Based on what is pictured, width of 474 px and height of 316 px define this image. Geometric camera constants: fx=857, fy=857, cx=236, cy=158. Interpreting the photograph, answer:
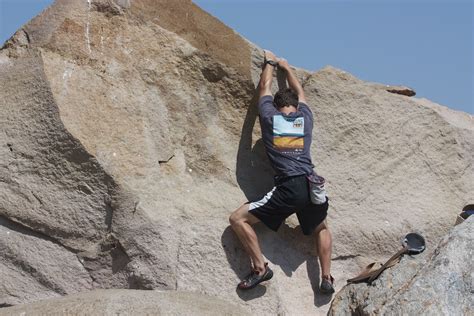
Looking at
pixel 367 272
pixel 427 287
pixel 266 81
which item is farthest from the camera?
pixel 266 81

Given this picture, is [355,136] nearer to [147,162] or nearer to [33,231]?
[147,162]

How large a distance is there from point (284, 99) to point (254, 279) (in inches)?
62.4

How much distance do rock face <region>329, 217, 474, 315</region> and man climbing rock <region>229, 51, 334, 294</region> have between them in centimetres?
52

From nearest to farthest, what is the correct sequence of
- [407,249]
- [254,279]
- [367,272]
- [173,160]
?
[254,279], [407,249], [367,272], [173,160]

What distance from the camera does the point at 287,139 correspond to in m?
7.23

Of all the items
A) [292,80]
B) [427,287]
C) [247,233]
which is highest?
[292,80]

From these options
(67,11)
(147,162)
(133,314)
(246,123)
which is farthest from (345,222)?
(67,11)

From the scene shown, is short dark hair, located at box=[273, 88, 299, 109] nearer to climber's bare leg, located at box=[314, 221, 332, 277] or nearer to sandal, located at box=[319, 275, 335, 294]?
climber's bare leg, located at box=[314, 221, 332, 277]

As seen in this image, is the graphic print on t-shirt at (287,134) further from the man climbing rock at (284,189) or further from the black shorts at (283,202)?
the black shorts at (283,202)

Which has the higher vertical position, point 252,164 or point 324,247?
point 252,164

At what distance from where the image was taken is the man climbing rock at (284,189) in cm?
697

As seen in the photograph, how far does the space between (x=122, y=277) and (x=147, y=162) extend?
97cm

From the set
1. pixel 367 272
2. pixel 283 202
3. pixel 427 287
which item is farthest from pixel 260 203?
pixel 427 287

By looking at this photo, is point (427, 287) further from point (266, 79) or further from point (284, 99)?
point (266, 79)
